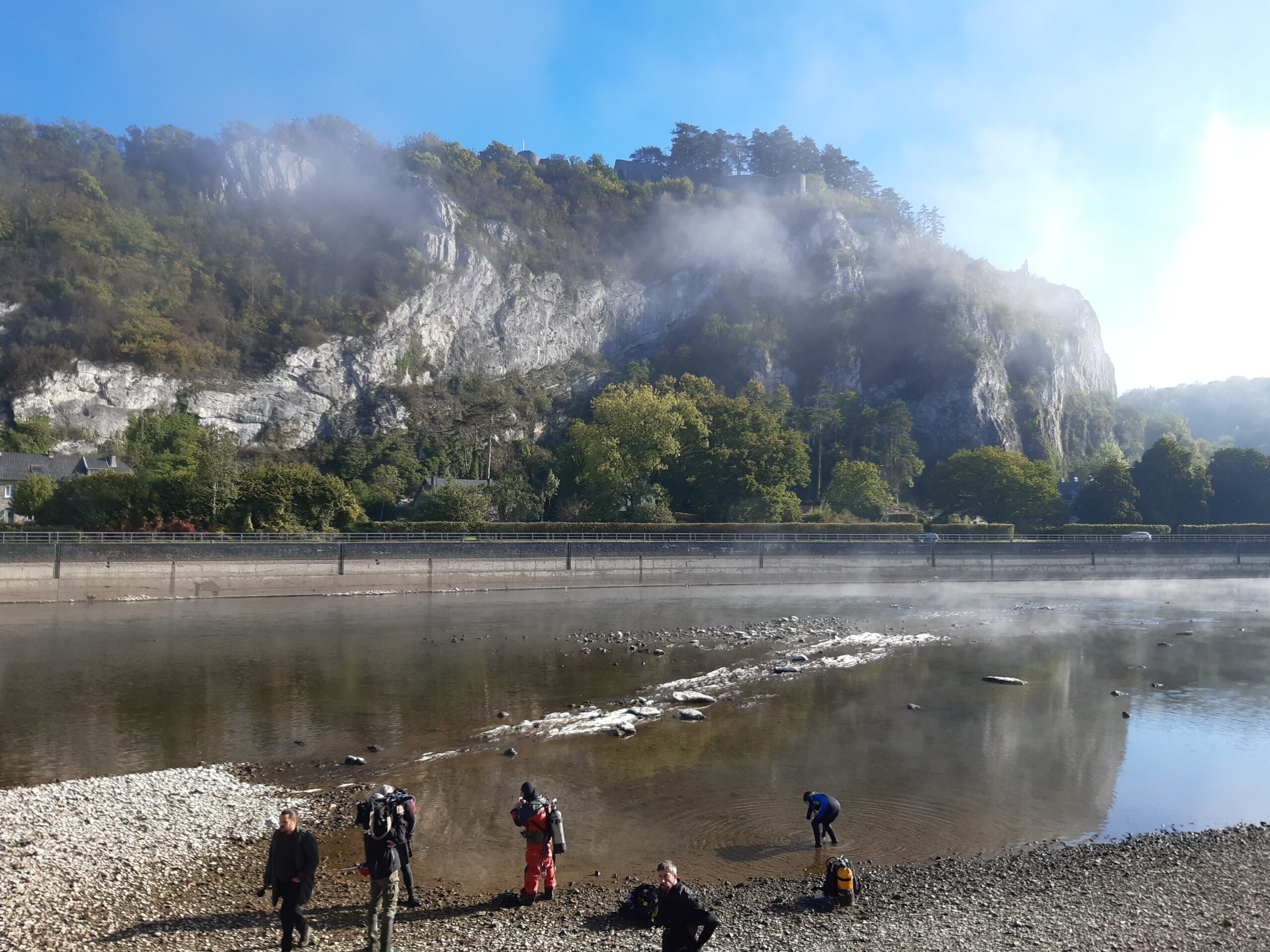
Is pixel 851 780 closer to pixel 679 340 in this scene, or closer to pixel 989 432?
pixel 989 432

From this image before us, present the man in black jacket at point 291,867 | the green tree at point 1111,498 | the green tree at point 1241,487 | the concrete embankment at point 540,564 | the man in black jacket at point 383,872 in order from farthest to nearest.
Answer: the green tree at point 1241,487
the green tree at point 1111,498
the concrete embankment at point 540,564
the man in black jacket at point 383,872
the man in black jacket at point 291,867

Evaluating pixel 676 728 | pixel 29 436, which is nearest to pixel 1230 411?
pixel 676 728

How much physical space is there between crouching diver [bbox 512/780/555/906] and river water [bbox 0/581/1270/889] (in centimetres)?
82

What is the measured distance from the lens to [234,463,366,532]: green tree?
50750 millimetres

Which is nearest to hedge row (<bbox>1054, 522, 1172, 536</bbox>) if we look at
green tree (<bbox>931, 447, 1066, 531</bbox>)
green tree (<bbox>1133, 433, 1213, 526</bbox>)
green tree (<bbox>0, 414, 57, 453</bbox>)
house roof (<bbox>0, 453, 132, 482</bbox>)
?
green tree (<bbox>931, 447, 1066, 531</bbox>)

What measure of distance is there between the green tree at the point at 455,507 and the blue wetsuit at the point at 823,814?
4604 cm

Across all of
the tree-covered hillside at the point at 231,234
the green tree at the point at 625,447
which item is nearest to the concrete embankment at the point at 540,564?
the green tree at the point at 625,447

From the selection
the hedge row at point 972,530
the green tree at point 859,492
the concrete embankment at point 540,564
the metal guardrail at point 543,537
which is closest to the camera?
the concrete embankment at point 540,564

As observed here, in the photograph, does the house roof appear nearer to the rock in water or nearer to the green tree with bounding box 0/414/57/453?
the green tree with bounding box 0/414/57/453

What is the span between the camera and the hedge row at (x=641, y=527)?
5475cm

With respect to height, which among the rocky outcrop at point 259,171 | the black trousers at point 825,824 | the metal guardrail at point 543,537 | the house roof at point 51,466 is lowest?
the black trousers at point 825,824

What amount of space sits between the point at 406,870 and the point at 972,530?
67104 mm

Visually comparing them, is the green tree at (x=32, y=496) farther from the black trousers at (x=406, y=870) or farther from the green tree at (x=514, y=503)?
the black trousers at (x=406, y=870)

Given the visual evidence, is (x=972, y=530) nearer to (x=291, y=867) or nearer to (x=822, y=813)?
(x=822, y=813)
